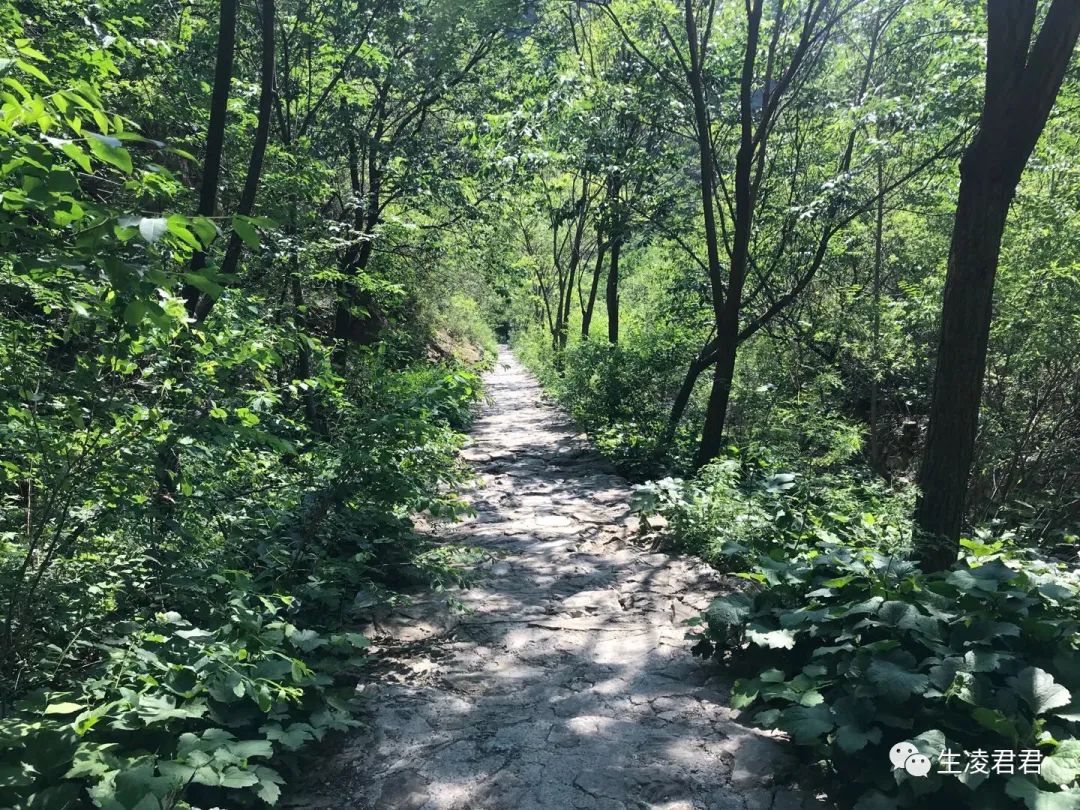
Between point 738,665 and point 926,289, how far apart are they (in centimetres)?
768

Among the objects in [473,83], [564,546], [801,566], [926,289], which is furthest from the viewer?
[473,83]

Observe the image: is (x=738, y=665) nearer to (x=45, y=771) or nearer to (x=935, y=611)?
(x=935, y=611)

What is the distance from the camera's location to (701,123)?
8.70 metres

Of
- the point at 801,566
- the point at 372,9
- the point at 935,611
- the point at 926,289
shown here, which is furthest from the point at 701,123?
the point at 935,611

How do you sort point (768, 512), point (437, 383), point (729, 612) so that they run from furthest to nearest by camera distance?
point (437, 383) → point (768, 512) → point (729, 612)

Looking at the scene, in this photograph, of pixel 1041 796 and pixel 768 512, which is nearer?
pixel 1041 796

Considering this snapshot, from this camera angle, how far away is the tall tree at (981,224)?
3750 millimetres

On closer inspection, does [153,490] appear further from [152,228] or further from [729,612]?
[729,612]

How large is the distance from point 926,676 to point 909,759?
0.35 metres

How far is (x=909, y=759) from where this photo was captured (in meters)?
2.44

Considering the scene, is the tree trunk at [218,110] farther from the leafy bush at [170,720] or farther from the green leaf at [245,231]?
the green leaf at [245,231]

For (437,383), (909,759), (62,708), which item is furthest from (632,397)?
(62,708)

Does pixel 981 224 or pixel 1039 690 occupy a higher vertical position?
pixel 981 224

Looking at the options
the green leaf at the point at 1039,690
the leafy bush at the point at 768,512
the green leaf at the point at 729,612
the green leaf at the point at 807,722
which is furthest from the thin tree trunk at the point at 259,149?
the green leaf at the point at 1039,690
